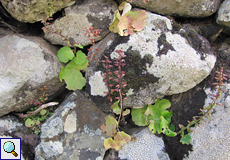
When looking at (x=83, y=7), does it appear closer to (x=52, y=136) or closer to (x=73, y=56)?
(x=73, y=56)

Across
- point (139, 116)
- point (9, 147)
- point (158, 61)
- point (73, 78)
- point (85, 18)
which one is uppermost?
point (85, 18)

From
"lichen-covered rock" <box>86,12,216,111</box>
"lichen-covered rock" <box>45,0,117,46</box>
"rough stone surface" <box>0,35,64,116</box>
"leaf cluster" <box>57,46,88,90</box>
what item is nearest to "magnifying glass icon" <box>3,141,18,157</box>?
A: "rough stone surface" <box>0,35,64,116</box>

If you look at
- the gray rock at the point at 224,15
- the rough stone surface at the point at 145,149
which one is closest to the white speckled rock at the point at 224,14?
the gray rock at the point at 224,15

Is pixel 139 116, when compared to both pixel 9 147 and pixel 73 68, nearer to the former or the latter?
pixel 73 68

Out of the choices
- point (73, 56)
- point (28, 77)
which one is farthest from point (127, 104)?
point (28, 77)

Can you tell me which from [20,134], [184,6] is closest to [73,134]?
[20,134]
